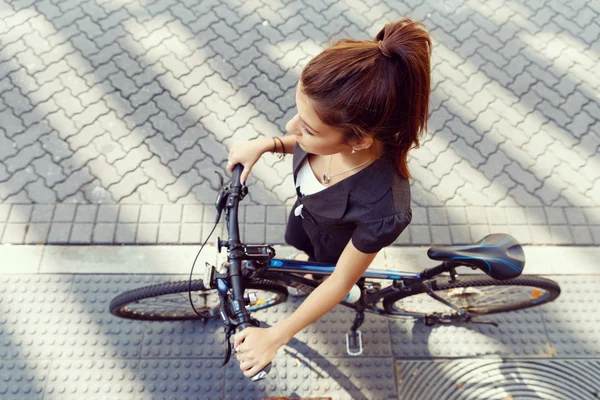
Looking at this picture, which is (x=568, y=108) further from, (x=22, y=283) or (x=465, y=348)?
(x=22, y=283)

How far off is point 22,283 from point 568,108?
4726mm

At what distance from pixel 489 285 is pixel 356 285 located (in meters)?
0.74

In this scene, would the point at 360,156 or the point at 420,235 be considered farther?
the point at 420,235

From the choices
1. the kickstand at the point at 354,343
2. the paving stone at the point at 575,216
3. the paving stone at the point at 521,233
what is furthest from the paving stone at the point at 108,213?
the paving stone at the point at 575,216

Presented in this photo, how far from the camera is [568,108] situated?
4.02 metres

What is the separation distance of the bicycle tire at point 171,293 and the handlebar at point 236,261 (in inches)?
15.3

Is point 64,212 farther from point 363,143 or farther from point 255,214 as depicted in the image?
point 363,143

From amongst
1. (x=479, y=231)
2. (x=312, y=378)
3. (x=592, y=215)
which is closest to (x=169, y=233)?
(x=312, y=378)

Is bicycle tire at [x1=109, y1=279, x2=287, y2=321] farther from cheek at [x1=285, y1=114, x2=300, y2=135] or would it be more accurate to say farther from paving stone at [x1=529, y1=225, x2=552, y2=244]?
paving stone at [x1=529, y1=225, x2=552, y2=244]

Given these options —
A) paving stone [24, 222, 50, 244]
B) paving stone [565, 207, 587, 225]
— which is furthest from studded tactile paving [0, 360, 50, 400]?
paving stone [565, 207, 587, 225]

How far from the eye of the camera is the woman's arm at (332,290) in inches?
65.2

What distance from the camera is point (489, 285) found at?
2441mm

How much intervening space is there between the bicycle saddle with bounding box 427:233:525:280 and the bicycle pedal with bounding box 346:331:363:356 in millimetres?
1027

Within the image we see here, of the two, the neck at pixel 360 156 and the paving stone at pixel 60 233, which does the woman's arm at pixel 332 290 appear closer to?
the neck at pixel 360 156
